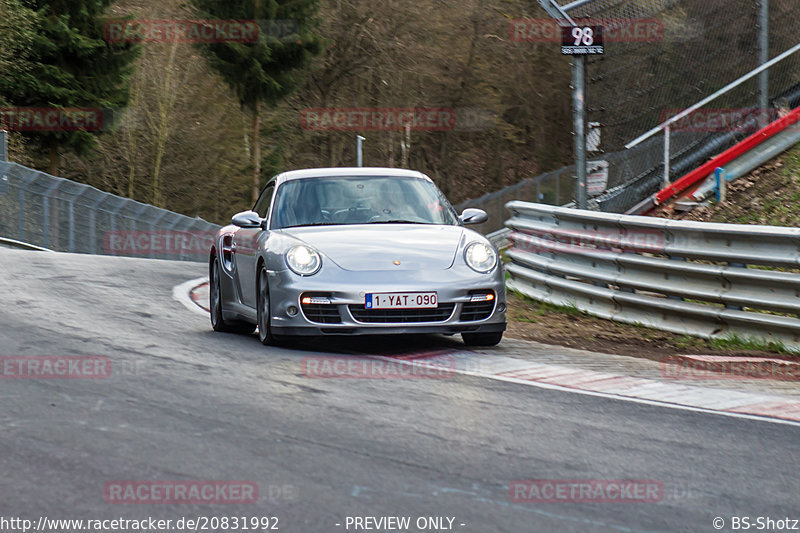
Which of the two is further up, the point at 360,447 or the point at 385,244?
the point at 385,244

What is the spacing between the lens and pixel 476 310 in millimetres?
9367

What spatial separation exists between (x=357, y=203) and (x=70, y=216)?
20007 millimetres

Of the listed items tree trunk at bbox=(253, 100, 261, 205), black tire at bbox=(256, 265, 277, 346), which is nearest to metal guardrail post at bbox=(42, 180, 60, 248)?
tree trunk at bbox=(253, 100, 261, 205)

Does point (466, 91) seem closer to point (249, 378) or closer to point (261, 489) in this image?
point (249, 378)

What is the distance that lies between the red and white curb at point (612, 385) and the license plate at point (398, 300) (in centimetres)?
36

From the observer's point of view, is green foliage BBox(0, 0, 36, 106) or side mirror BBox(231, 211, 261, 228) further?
green foliage BBox(0, 0, 36, 106)

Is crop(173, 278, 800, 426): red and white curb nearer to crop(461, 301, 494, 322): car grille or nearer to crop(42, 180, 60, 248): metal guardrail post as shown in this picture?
crop(461, 301, 494, 322): car grille

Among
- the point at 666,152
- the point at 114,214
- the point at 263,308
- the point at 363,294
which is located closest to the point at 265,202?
the point at 263,308

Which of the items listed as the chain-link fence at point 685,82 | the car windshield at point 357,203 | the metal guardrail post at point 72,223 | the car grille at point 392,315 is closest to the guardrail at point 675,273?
the car windshield at point 357,203

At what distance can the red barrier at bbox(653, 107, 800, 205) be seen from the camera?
719 inches

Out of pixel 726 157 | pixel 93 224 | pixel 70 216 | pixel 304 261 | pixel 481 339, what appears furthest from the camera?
pixel 93 224

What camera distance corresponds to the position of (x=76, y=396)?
7137mm

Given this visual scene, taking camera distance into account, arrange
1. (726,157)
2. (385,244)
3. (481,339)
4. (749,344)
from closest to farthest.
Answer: (385,244), (481,339), (749,344), (726,157)

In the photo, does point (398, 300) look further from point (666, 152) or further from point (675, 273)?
point (666, 152)
